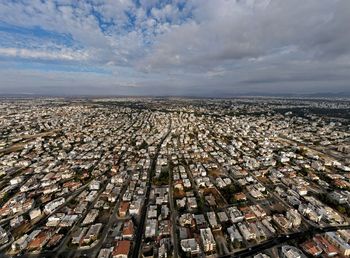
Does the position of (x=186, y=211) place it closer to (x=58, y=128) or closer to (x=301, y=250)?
(x=301, y=250)

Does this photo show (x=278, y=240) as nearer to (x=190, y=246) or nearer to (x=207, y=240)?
(x=207, y=240)

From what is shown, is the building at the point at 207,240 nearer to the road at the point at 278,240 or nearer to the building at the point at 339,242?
the road at the point at 278,240

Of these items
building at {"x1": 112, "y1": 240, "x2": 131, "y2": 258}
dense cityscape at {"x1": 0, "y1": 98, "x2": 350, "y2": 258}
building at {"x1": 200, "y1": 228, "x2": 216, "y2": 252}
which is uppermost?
building at {"x1": 200, "y1": 228, "x2": 216, "y2": 252}

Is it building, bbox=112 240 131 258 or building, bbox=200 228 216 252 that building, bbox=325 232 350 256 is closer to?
building, bbox=200 228 216 252

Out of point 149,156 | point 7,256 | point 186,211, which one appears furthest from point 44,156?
point 186,211

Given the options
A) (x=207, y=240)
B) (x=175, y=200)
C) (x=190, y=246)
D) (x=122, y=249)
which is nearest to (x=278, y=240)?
(x=207, y=240)

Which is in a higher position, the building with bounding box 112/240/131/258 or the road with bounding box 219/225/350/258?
the building with bounding box 112/240/131/258

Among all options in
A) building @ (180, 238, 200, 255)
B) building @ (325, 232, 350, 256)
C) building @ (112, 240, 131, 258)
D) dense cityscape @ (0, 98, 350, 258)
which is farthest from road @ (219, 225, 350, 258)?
building @ (112, 240, 131, 258)

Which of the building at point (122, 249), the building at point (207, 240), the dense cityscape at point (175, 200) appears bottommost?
the dense cityscape at point (175, 200)

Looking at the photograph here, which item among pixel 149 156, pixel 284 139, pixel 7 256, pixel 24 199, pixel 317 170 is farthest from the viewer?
pixel 284 139

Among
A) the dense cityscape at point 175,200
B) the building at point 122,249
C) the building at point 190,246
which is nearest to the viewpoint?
the building at point 122,249

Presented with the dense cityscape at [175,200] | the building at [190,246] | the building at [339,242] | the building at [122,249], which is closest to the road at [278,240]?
the dense cityscape at [175,200]
